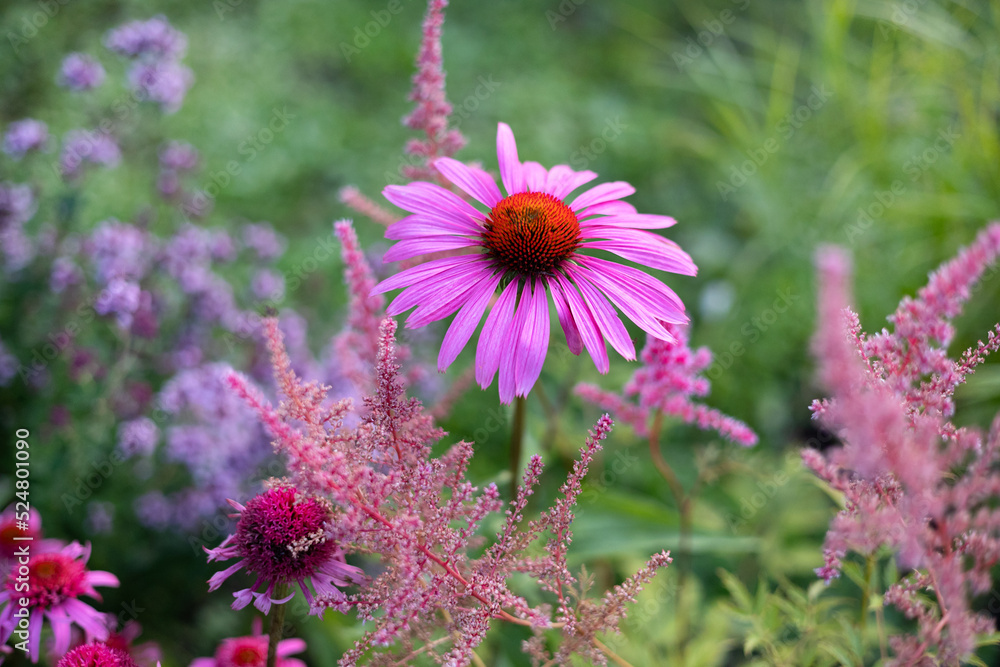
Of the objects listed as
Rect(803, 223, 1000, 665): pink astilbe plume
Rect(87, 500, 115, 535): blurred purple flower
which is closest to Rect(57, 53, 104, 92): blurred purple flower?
Rect(87, 500, 115, 535): blurred purple flower

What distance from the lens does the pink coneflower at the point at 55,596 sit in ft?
4.09

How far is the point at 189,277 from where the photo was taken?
7.87 feet

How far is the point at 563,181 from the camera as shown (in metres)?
1.49

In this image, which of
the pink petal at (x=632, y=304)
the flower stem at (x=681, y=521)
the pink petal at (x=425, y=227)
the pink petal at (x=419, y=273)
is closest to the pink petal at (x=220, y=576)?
the pink petal at (x=419, y=273)

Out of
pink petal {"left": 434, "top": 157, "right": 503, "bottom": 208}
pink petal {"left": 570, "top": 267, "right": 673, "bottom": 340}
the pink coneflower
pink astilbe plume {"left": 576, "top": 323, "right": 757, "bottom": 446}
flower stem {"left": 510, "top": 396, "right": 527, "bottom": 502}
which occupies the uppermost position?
pink petal {"left": 434, "top": 157, "right": 503, "bottom": 208}

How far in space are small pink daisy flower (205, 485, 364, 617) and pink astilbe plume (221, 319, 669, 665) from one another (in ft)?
0.10

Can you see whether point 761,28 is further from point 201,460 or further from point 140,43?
point 201,460

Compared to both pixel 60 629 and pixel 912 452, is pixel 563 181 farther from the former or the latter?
pixel 60 629

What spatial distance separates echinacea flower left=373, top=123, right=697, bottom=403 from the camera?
3.86 ft

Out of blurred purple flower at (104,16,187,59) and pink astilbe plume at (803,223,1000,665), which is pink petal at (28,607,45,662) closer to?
pink astilbe plume at (803,223,1000,665)

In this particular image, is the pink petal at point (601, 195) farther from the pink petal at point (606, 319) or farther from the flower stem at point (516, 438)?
the flower stem at point (516, 438)

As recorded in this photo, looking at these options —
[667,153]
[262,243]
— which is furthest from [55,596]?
[667,153]

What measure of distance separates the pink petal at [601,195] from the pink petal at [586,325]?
0.58 feet

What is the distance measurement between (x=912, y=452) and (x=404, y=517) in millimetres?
564
